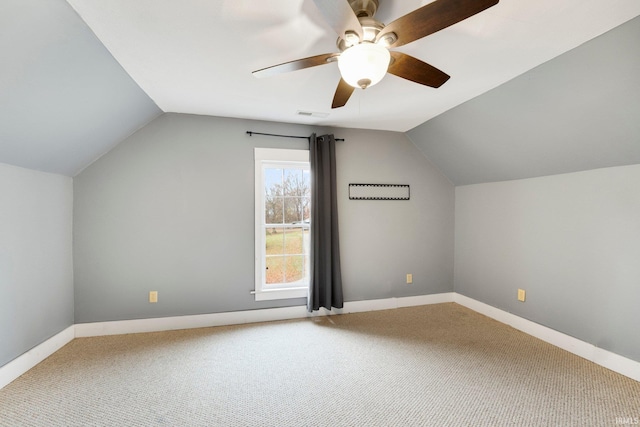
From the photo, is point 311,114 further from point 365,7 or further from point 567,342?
point 567,342

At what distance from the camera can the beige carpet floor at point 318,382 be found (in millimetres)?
1744

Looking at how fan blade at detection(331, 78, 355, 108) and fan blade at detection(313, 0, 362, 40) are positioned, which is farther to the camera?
fan blade at detection(331, 78, 355, 108)

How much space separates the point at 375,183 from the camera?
3.65 meters

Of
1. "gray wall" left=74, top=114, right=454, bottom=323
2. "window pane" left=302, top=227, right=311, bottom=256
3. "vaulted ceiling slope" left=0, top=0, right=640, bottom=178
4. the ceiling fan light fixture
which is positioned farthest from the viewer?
"window pane" left=302, top=227, right=311, bottom=256

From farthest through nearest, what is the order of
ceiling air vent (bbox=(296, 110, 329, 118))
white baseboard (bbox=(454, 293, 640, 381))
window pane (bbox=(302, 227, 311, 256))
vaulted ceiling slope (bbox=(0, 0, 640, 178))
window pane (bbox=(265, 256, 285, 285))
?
window pane (bbox=(302, 227, 311, 256)), window pane (bbox=(265, 256, 285, 285)), ceiling air vent (bbox=(296, 110, 329, 118)), white baseboard (bbox=(454, 293, 640, 381)), vaulted ceiling slope (bbox=(0, 0, 640, 178))

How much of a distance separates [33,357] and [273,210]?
240 centimetres

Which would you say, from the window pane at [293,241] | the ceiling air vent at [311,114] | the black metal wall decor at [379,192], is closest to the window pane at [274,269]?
the window pane at [293,241]

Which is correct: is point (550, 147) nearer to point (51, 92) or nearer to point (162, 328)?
point (51, 92)

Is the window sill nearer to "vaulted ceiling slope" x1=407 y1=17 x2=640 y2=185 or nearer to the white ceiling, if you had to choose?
the white ceiling

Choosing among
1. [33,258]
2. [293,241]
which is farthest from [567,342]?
[33,258]

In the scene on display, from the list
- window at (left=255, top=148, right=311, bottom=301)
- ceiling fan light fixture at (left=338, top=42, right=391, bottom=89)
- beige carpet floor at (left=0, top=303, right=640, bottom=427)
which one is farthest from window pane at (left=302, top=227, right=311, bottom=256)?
ceiling fan light fixture at (left=338, top=42, right=391, bottom=89)

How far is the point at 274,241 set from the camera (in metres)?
3.40

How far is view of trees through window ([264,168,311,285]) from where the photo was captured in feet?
11.1

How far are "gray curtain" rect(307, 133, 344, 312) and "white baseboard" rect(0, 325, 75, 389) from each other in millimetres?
2353
